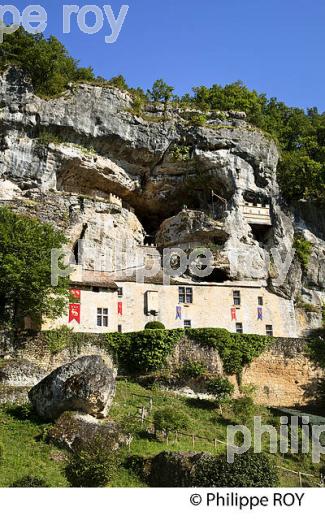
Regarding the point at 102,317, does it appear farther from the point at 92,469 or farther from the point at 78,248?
the point at 92,469

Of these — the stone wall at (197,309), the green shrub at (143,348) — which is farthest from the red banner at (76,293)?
the green shrub at (143,348)

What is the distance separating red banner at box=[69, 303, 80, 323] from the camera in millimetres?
38750

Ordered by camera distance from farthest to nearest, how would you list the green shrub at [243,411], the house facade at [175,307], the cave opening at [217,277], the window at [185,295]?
1. the cave opening at [217,277]
2. the window at [185,295]
3. the house facade at [175,307]
4. the green shrub at [243,411]

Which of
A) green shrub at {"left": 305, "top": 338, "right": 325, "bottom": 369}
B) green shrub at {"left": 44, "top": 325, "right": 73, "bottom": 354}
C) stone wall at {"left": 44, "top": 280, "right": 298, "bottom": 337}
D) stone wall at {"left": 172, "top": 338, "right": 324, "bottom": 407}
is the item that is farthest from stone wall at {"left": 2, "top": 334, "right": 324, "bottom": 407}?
stone wall at {"left": 44, "top": 280, "right": 298, "bottom": 337}

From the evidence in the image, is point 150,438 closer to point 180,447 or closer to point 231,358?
point 180,447

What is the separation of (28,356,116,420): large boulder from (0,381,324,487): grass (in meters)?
0.93

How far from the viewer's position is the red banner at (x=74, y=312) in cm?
3875

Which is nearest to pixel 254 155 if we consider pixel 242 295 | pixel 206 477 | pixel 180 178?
pixel 180 178

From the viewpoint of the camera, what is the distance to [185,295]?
138 ft

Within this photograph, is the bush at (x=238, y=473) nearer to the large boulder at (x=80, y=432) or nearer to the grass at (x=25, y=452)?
the grass at (x=25, y=452)

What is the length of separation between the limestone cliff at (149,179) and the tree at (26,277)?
819 cm

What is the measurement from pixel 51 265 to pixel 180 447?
1426 cm

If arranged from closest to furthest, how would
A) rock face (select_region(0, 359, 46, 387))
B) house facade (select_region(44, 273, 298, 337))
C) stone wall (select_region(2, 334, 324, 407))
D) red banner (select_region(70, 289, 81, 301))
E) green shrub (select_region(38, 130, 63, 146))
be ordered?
rock face (select_region(0, 359, 46, 387)) < stone wall (select_region(2, 334, 324, 407)) < red banner (select_region(70, 289, 81, 301)) < house facade (select_region(44, 273, 298, 337)) < green shrub (select_region(38, 130, 63, 146))

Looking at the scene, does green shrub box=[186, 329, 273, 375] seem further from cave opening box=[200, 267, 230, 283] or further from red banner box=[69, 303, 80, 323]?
cave opening box=[200, 267, 230, 283]
